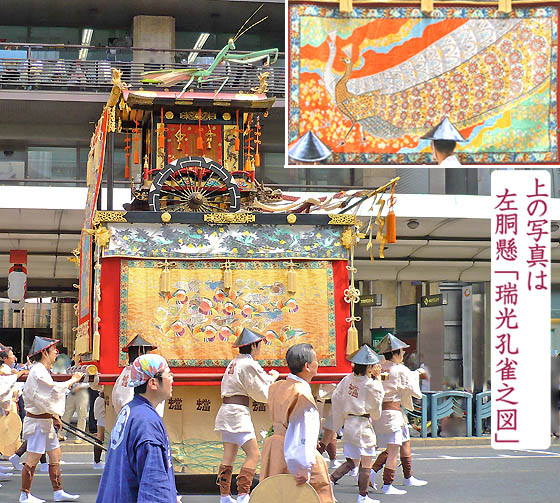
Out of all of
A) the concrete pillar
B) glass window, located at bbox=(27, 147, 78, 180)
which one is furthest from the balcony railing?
glass window, located at bbox=(27, 147, 78, 180)

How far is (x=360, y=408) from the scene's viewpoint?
41.1 ft

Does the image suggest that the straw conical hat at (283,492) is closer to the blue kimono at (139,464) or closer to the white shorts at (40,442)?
the blue kimono at (139,464)

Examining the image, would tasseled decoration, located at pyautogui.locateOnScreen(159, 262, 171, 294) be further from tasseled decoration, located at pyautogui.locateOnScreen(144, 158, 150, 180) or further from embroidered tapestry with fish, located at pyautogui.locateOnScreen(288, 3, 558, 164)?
embroidered tapestry with fish, located at pyautogui.locateOnScreen(288, 3, 558, 164)

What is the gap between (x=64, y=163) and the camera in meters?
28.0

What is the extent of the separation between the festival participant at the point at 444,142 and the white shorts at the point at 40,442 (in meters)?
6.80

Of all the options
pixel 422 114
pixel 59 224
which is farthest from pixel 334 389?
pixel 59 224

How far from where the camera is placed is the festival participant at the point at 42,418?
1210 cm

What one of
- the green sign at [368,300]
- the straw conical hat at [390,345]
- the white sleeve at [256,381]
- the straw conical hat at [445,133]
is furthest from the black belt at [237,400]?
the green sign at [368,300]

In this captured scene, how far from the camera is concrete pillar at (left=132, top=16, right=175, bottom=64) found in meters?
28.3

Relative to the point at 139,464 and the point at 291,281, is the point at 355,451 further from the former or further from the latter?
the point at 139,464

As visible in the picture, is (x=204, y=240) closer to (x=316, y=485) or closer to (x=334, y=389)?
(x=334, y=389)

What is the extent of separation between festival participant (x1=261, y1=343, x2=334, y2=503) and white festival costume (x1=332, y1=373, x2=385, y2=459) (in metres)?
4.48

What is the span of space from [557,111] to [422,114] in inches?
36.0

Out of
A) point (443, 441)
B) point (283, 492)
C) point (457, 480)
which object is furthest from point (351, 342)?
point (443, 441)
